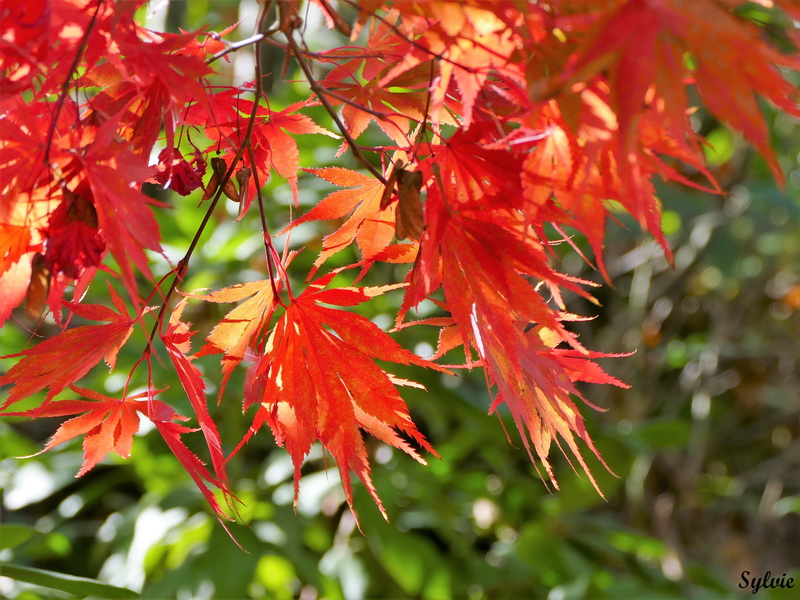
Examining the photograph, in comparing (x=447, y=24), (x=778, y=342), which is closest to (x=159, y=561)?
(x=447, y=24)

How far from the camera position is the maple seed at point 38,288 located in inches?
14.7

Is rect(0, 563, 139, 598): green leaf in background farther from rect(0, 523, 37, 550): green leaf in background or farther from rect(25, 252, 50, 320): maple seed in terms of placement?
rect(25, 252, 50, 320): maple seed

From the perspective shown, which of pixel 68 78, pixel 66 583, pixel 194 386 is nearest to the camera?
pixel 68 78

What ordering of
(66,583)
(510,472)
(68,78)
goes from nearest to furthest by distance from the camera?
1. (68,78)
2. (66,583)
3. (510,472)

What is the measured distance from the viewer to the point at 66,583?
0.70 meters

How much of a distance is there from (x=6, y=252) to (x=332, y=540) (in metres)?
1.24

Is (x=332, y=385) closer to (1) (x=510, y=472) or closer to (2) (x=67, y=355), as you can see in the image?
(2) (x=67, y=355)

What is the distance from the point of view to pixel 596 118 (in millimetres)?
299

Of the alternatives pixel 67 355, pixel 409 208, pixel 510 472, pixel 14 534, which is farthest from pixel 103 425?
pixel 510 472

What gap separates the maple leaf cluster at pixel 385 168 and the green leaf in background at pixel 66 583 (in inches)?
10.4

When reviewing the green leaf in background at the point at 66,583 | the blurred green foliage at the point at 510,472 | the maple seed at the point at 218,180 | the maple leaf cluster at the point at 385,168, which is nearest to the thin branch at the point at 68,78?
the maple leaf cluster at the point at 385,168

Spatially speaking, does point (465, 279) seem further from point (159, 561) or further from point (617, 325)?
point (617, 325)

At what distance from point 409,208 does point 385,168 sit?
15 cm

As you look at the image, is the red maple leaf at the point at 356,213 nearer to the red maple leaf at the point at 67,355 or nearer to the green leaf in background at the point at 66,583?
the red maple leaf at the point at 67,355
